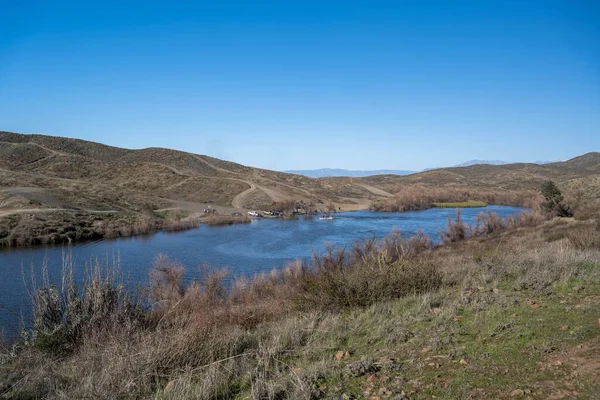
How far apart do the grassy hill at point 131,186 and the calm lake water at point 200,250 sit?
5767 mm

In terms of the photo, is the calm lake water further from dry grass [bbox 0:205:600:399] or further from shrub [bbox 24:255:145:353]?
dry grass [bbox 0:205:600:399]

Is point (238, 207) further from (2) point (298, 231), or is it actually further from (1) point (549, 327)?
(1) point (549, 327)

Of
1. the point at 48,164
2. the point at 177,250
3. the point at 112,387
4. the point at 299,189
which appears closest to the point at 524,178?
the point at 299,189

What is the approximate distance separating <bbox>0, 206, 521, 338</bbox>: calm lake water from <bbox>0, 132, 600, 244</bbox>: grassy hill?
18.9 feet

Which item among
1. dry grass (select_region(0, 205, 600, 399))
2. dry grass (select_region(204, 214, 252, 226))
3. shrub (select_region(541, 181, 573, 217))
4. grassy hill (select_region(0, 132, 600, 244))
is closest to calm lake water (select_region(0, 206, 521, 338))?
dry grass (select_region(204, 214, 252, 226))

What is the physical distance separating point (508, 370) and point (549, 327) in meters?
1.83

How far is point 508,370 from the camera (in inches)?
187

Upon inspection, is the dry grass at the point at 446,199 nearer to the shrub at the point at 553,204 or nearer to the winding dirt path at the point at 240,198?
the winding dirt path at the point at 240,198

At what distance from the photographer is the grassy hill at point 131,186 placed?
139 ft

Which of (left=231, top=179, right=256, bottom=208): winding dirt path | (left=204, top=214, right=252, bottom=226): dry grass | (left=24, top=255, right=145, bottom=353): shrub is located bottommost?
(left=204, top=214, right=252, bottom=226): dry grass

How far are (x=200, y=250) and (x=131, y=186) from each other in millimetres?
48518

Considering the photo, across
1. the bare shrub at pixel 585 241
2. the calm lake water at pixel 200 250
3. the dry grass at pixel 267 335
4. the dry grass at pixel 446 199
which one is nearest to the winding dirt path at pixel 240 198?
the calm lake water at pixel 200 250

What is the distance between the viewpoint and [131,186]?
75.7 m

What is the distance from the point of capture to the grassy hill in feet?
139
